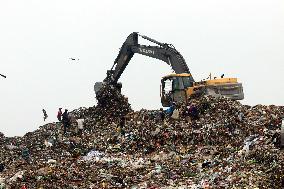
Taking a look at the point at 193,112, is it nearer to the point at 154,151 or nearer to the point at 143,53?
the point at 154,151

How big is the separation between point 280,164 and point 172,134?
7425mm

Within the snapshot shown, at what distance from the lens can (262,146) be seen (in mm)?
12359

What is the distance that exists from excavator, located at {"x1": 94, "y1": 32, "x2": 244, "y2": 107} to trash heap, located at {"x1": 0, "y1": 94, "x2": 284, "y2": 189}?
1.09m

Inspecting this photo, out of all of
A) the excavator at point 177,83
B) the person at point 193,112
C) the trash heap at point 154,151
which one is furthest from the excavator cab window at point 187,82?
the person at point 193,112

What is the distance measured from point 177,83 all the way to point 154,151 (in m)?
5.34

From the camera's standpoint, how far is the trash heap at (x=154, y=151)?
11.5m

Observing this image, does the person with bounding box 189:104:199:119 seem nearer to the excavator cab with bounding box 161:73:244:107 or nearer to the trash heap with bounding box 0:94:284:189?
the trash heap with bounding box 0:94:284:189

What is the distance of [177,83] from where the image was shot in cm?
2095

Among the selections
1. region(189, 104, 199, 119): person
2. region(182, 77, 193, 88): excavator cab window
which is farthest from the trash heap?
region(182, 77, 193, 88): excavator cab window

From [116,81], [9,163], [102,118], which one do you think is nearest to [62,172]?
[9,163]

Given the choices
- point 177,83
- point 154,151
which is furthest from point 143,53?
point 154,151

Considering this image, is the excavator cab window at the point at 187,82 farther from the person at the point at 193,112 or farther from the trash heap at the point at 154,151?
the person at the point at 193,112

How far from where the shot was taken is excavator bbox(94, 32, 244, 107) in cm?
2102

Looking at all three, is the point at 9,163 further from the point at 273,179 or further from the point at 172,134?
the point at 273,179
